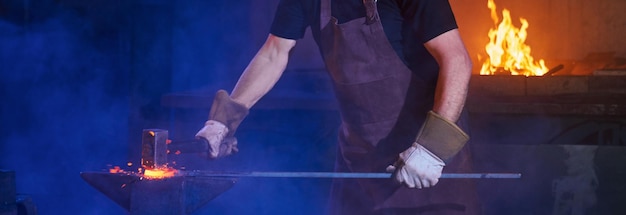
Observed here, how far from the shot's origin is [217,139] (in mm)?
3311

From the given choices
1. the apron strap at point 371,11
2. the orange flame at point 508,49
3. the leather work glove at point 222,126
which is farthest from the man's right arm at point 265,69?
the orange flame at point 508,49

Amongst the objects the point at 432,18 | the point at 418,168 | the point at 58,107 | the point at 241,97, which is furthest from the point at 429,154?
the point at 58,107

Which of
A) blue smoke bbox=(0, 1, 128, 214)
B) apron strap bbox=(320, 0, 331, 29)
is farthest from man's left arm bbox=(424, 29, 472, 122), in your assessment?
blue smoke bbox=(0, 1, 128, 214)

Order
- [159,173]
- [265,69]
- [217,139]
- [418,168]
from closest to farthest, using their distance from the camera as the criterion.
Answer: [159,173] < [418,168] < [217,139] < [265,69]

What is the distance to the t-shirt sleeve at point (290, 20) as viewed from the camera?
3611 millimetres

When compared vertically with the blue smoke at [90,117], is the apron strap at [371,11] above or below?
above

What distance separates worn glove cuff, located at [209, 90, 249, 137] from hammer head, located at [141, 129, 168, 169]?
62cm

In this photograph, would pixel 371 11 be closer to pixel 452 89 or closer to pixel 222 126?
pixel 452 89

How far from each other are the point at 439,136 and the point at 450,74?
0.30 meters

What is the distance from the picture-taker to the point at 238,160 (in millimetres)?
5742

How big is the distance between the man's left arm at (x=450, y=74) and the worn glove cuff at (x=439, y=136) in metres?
0.08

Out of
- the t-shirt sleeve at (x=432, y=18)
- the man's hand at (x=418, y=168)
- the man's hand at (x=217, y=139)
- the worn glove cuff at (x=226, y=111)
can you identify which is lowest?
the man's hand at (x=418, y=168)

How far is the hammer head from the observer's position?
2742 millimetres

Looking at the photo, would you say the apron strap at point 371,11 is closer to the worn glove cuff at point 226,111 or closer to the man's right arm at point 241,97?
the man's right arm at point 241,97
